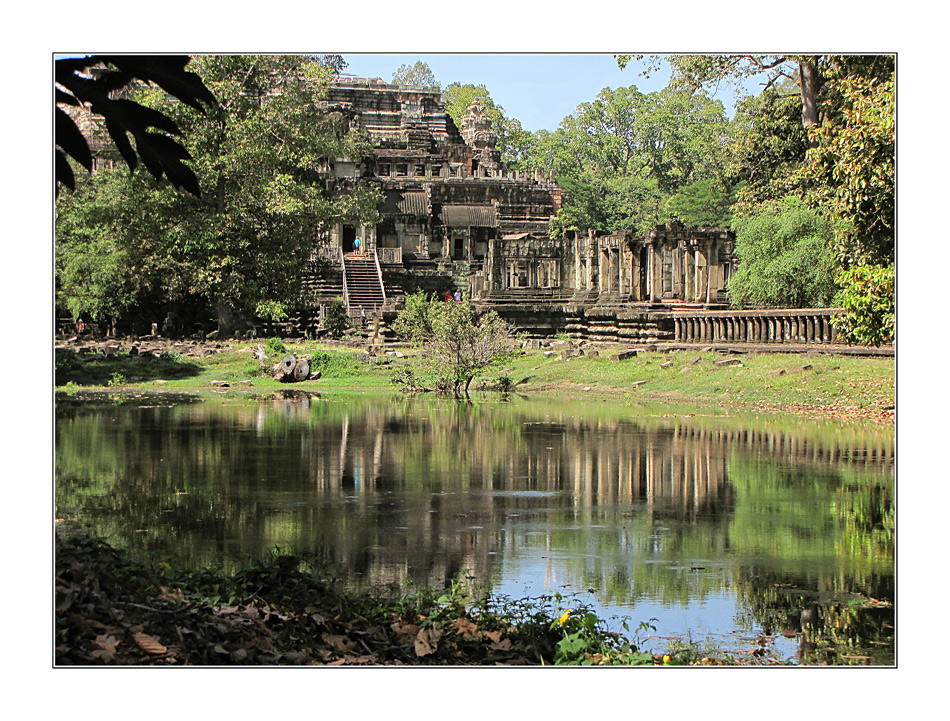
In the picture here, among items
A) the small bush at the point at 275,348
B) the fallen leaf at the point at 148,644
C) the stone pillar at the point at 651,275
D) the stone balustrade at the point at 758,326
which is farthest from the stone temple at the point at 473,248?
the fallen leaf at the point at 148,644

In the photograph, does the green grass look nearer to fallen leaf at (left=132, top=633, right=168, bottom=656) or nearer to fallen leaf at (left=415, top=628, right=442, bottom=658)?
fallen leaf at (left=415, top=628, right=442, bottom=658)

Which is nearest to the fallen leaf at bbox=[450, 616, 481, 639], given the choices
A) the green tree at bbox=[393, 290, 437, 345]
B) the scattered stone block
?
the scattered stone block

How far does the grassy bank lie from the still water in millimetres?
845

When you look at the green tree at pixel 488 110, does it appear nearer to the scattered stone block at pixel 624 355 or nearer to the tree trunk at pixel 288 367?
the scattered stone block at pixel 624 355

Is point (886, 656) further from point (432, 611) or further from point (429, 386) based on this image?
point (429, 386)

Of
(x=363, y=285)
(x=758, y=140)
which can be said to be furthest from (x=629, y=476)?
(x=363, y=285)

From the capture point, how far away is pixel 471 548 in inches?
275

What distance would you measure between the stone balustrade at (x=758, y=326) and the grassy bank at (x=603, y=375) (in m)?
0.54

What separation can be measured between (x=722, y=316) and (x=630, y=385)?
8.65 ft

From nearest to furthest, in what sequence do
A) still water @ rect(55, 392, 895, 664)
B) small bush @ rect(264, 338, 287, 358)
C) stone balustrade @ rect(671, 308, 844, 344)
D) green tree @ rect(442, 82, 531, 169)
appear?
still water @ rect(55, 392, 895, 664), green tree @ rect(442, 82, 531, 169), stone balustrade @ rect(671, 308, 844, 344), small bush @ rect(264, 338, 287, 358)

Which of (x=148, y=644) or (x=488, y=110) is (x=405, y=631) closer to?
(x=148, y=644)

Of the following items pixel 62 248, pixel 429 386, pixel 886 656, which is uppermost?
pixel 62 248

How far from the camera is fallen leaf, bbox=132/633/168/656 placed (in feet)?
16.1

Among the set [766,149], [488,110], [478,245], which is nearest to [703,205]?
[766,149]
